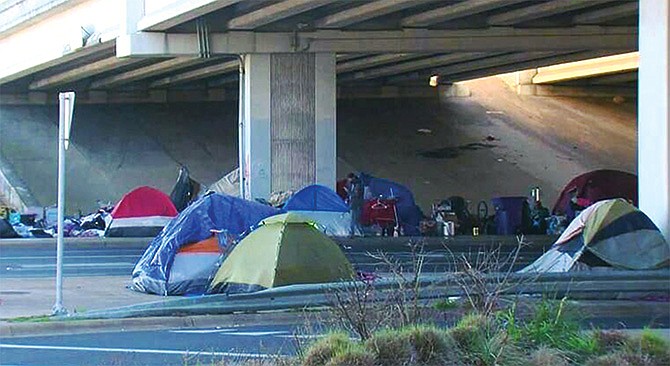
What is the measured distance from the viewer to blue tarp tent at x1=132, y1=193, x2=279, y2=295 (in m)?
19.9

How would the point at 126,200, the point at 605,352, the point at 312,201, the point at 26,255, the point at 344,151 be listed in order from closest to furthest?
the point at 605,352
the point at 26,255
the point at 312,201
the point at 126,200
the point at 344,151

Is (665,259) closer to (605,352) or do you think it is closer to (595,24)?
(605,352)

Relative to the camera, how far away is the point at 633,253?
1966 centimetres

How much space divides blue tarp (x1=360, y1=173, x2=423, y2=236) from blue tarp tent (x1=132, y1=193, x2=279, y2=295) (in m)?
15.9

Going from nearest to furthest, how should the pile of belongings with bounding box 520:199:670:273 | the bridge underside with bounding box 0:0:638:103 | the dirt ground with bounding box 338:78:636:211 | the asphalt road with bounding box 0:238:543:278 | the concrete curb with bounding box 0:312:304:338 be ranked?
the concrete curb with bounding box 0:312:304:338 → the pile of belongings with bounding box 520:199:670:273 → the asphalt road with bounding box 0:238:543:278 → the bridge underside with bounding box 0:0:638:103 → the dirt ground with bounding box 338:78:636:211

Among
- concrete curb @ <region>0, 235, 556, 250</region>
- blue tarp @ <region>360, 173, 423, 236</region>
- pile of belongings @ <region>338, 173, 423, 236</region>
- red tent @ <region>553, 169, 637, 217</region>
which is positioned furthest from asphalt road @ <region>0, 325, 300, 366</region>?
red tent @ <region>553, 169, 637, 217</region>

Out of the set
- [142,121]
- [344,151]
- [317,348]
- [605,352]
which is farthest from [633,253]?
[142,121]

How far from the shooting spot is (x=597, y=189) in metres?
37.2

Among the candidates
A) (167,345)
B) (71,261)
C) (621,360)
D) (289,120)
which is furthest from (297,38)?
(621,360)

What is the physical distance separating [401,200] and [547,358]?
1093 inches

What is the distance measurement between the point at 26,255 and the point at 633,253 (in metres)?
16.0

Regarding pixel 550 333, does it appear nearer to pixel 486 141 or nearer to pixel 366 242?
pixel 366 242

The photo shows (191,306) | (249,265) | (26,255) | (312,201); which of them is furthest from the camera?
(312,201)

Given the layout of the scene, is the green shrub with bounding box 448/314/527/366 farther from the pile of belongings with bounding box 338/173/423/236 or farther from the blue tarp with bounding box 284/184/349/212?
the pile of belongings with bounding box 338/173/423/236
